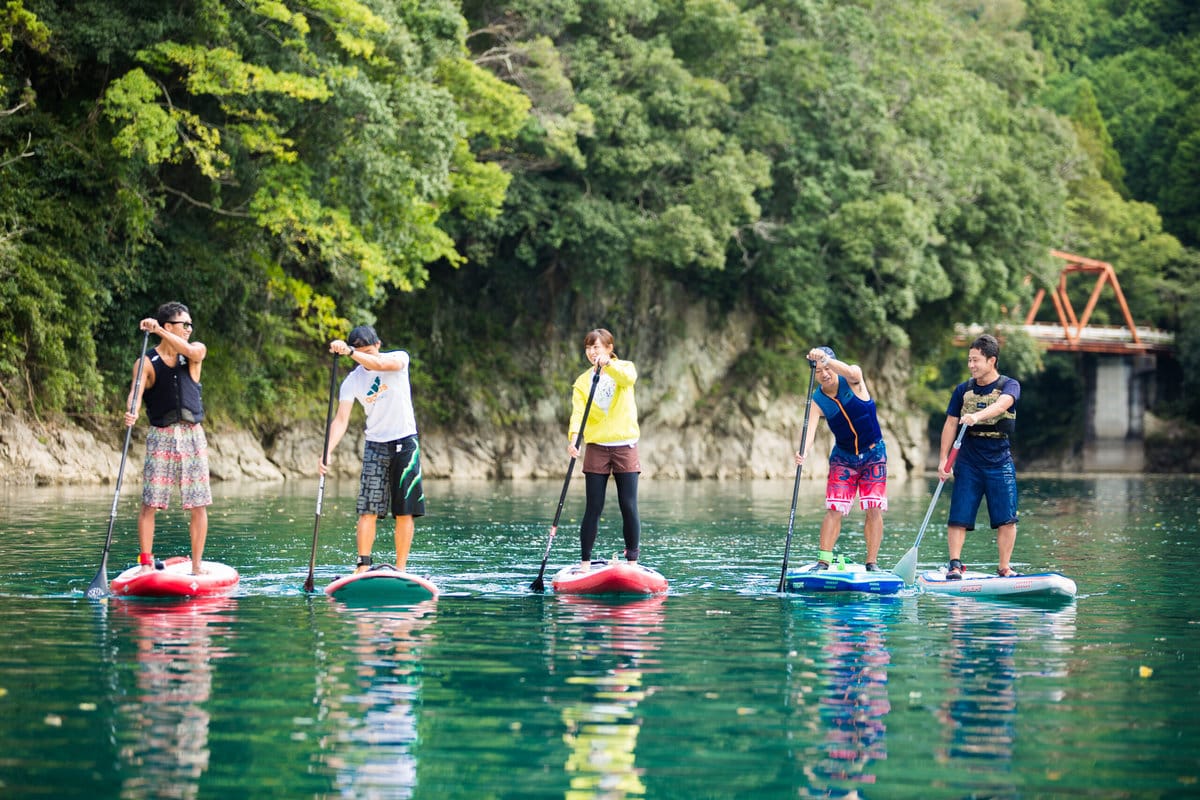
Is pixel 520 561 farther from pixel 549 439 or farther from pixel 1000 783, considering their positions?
pixel 549 439

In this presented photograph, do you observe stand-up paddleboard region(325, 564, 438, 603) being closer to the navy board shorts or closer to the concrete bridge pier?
the navy board shorts

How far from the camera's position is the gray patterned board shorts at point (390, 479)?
514 inches

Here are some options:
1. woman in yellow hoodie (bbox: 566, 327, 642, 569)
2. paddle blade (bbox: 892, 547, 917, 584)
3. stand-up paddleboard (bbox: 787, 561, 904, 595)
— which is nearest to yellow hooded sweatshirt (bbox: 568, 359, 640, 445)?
woman in yellow hoodie (bbox: 566, 327, 642, 569)

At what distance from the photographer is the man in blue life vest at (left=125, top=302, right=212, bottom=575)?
13.0 meters

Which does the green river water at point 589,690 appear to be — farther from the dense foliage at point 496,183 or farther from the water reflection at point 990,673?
the dense foliage at point 496,183

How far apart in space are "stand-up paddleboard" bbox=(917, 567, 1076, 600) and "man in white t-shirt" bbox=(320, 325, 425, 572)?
4398 mm

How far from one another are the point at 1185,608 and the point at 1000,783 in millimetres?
6650

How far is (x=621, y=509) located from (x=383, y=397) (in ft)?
7.34

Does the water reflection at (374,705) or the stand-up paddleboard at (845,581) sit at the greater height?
the stand-up paddleboard at (845,581)

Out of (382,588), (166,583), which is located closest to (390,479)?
(382,588)

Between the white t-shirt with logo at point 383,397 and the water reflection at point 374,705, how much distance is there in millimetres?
1901

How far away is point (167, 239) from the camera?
3500cm

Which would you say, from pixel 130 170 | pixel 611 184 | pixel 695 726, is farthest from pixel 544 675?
pixel 611 184

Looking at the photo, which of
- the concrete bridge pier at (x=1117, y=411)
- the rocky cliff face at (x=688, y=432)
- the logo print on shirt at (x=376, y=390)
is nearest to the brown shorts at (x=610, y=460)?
the logo print on shirt at (x=376, y=390)
